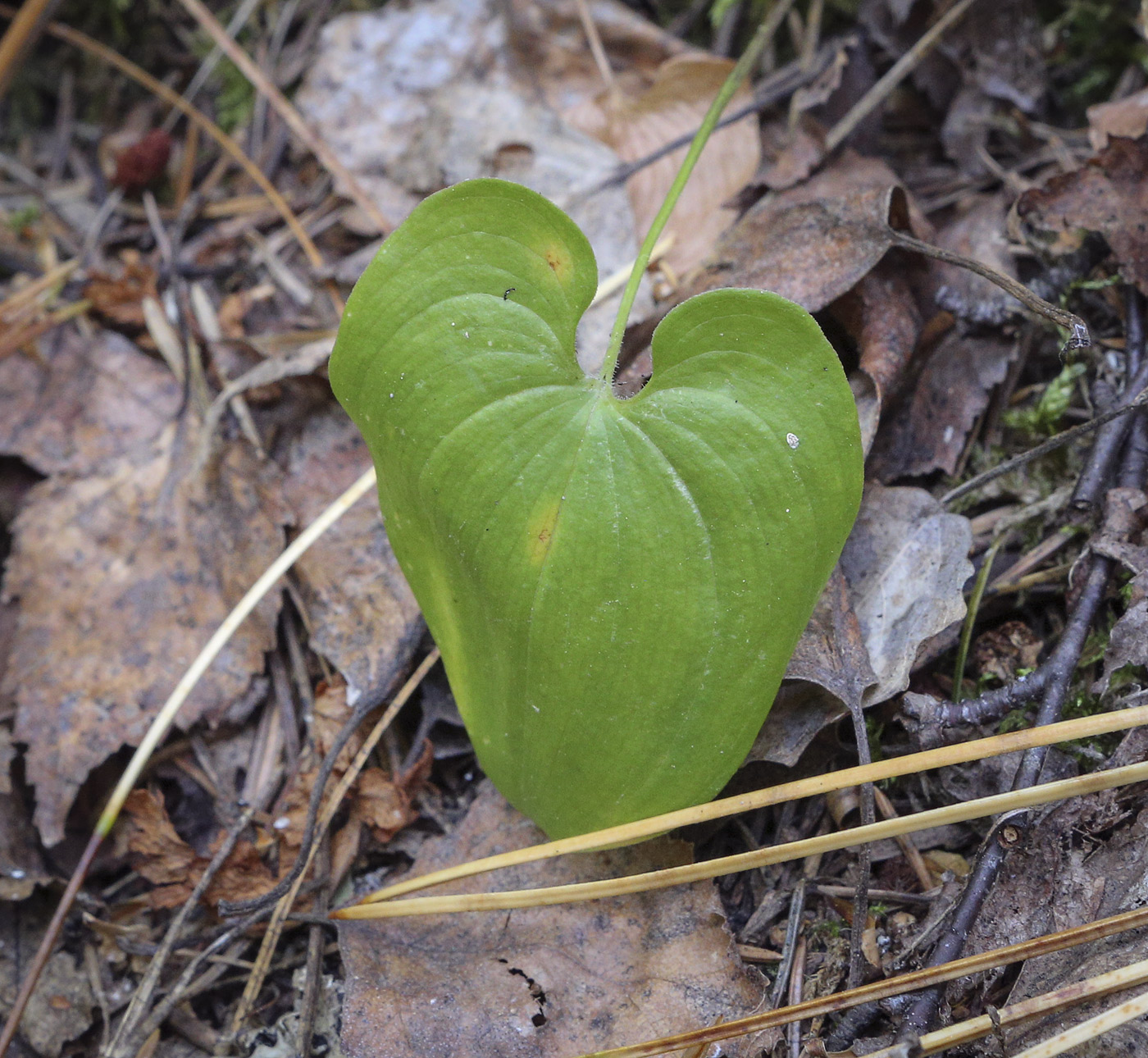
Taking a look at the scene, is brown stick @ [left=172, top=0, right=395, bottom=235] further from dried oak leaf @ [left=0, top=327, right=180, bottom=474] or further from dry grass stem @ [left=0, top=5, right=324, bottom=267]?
dried oak leaf @ [left=0, top=327, right=180, bottom=474]

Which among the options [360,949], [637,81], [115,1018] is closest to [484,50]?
[637,81]

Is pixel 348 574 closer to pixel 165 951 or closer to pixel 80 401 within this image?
pixel 165 951

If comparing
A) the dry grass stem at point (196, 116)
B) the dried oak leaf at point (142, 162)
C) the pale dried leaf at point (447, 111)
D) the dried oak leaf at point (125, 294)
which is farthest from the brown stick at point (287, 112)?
the dried oak leaf at point (125, 294)

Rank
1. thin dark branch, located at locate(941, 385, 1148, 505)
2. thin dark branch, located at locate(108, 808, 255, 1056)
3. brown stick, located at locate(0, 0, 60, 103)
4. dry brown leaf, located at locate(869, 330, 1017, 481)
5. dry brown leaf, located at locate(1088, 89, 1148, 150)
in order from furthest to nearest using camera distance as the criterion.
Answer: brown stick, located at locate(0, 0, 60, 103) < dry brown leaf, located at locate(1088, 89, 1148, 150) < dry brown leaf, located at locate(869, 330, 1017, 481) < thin dark branch, located at locate(108, 808, 255, 1056) < thin dark branch, located at locate(941, 385, 1148, 505)

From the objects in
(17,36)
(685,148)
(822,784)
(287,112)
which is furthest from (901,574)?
(17,36)

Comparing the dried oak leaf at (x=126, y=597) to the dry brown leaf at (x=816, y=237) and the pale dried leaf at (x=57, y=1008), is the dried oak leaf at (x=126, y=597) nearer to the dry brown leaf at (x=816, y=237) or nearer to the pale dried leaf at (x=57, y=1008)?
the pale dried leaf at (x=57, y=1008)

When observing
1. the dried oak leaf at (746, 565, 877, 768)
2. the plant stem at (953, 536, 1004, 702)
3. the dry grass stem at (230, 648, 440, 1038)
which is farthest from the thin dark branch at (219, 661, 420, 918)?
the plant stem at (953, 536, 1004, 702)

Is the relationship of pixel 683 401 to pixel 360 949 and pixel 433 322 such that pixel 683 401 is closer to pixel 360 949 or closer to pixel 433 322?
pixel 433 322
